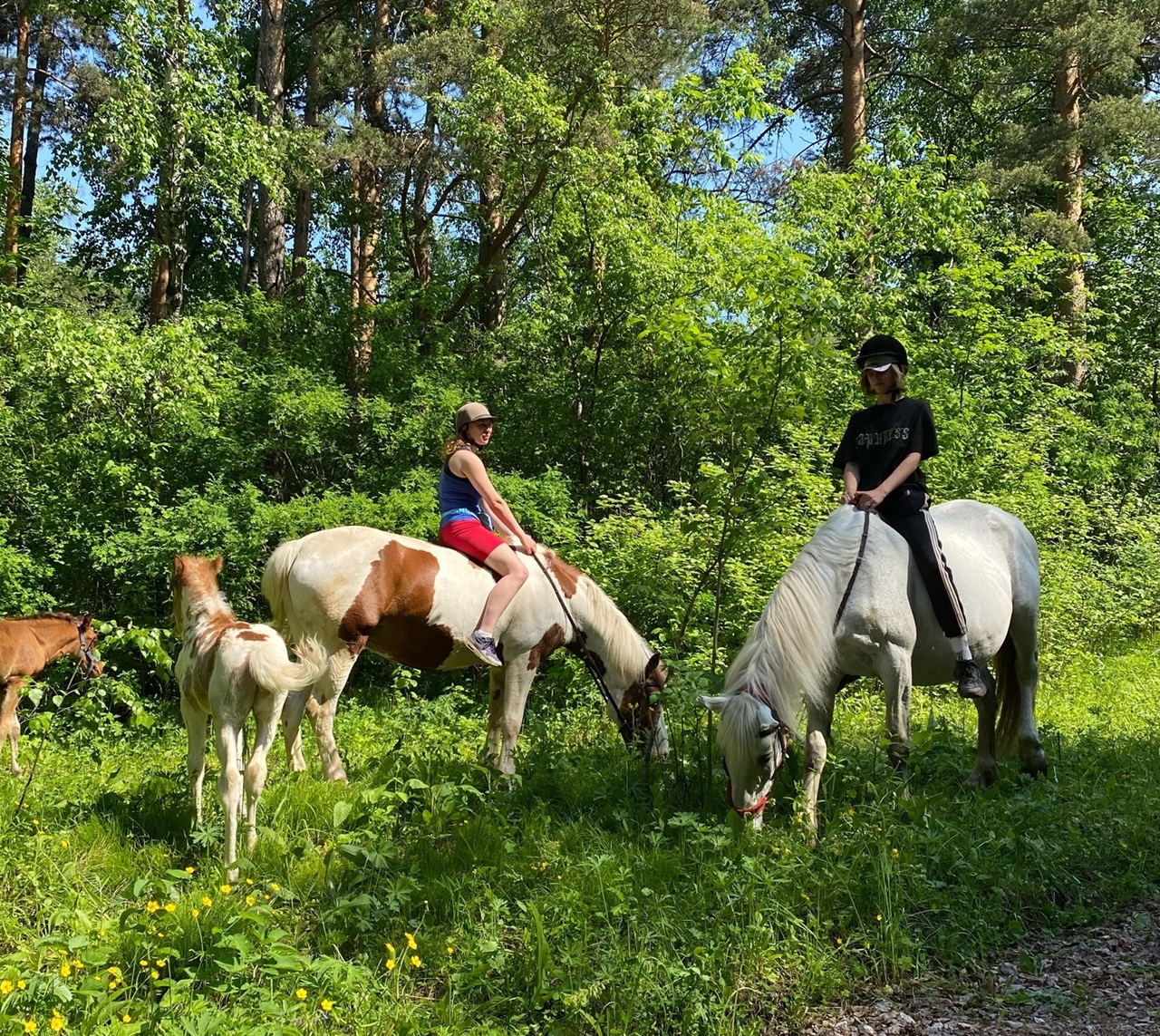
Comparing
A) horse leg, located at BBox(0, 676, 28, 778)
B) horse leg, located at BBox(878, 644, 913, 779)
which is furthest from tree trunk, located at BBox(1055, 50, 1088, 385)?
horse leg, located at BBox(0, 676, 28, 778)

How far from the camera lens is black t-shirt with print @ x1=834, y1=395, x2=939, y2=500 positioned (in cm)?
521

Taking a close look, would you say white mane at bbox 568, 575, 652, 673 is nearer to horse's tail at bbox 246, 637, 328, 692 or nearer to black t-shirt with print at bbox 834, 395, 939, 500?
black t-shirt with print at bbox 834, 395, 939, 500

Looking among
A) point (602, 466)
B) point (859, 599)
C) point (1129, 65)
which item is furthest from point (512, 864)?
point (1129, 65)

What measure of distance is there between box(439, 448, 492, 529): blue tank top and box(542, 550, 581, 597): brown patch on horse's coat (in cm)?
55

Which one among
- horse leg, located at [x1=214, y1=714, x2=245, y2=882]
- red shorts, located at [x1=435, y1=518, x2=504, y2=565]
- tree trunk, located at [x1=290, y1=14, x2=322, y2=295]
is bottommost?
horse leg, located at [x1=214, y1=714, x2=245, y2=882]

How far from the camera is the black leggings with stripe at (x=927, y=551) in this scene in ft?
16.8

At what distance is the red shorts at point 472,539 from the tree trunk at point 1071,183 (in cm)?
1407

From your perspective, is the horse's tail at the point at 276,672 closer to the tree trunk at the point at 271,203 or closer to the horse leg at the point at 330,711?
the horse leg at the point at 330,711

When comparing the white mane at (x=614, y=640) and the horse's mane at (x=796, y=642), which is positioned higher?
the horse's mane at (x=796, y=642)

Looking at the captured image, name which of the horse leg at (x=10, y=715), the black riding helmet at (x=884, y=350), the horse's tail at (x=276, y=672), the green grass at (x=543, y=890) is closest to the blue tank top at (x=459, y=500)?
the green grass at (x=543, y=890)

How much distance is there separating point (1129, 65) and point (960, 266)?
7755 millimetres

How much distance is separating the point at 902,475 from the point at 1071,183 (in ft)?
50.9

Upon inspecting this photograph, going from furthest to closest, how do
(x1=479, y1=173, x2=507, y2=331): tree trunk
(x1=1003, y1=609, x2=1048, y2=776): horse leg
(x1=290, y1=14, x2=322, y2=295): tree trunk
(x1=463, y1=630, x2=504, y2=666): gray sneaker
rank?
(x1=290, y1=14, x2=322, y2=295): tree trunk → (x1=479, y1=173, x2=507, y2=331): tree trunk → (x1=463, y1=630, x2=504, y2=666): gray sneaker → (x1=1003, y1=609, x2=1048, y2=776): horse leg

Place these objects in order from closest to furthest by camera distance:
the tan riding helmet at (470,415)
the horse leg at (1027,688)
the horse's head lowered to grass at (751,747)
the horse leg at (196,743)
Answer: the horse's head lowered to grass at (751,747)
the horse leg at (196,743)
the horse leg at (1027,688)
the tan riding helmet at (470,415)
